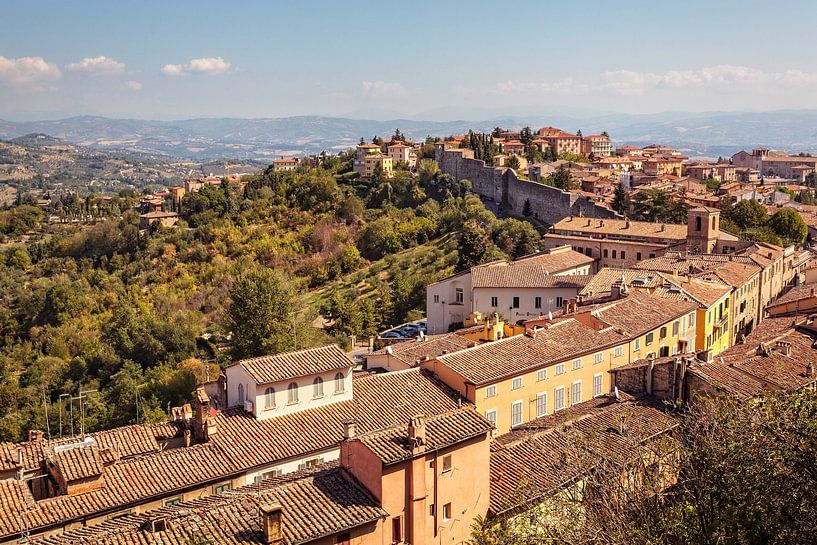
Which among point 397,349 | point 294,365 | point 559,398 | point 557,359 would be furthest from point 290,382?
point 559,398

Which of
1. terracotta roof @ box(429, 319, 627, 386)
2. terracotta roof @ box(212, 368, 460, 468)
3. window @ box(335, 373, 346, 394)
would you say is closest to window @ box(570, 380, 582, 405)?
terracotta roof @ box(429, 319, 627, 386)

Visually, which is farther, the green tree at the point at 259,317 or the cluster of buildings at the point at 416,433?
the green tree at the point at 259,317

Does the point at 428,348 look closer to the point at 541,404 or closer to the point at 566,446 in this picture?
the point at 541,404

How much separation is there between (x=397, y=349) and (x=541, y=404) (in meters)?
5.38

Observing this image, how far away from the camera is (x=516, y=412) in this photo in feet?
65.7

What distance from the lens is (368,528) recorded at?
11938 mm

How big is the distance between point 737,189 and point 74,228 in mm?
70531

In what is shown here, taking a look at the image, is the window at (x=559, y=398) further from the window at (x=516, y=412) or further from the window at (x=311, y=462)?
the window at (x=311, y=462)

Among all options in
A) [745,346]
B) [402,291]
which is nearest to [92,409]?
[402,291]

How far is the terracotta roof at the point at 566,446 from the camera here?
494 inches

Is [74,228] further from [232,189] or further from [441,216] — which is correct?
[441,216]

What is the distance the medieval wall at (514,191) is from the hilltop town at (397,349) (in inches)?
9.1

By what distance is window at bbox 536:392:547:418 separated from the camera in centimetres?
2052

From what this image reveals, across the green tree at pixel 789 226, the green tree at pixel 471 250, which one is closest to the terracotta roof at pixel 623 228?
the green tree at pixel 471 250
